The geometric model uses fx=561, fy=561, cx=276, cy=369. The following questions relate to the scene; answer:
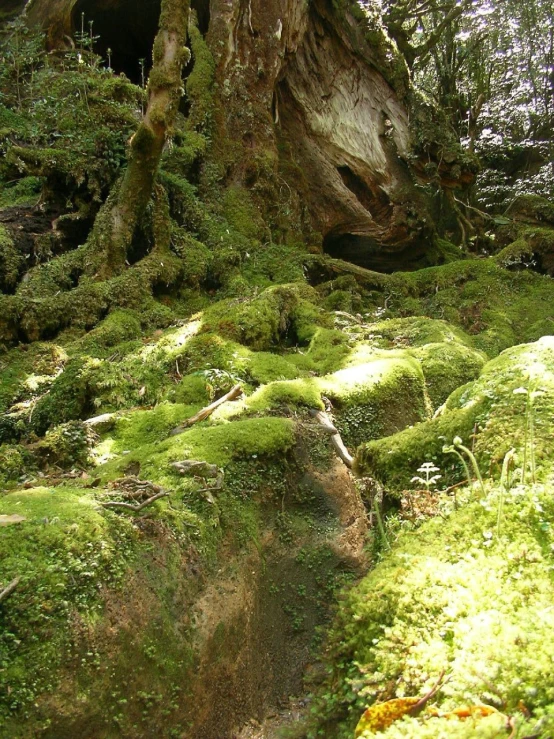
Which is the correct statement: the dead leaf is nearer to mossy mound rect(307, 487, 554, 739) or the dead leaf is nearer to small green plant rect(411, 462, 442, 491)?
mossy mound rect(307, 487, 554, 739)

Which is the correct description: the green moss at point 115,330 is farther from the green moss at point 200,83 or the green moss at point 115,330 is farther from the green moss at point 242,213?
the green moss at point 200,83

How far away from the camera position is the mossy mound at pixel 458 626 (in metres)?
1.95

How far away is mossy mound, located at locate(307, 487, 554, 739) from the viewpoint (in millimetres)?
1950

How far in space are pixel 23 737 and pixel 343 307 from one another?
27.8 ft

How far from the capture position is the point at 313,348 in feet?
24.3

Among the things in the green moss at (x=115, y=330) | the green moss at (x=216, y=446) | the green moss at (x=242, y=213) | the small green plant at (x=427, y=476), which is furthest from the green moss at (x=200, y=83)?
the small green plant at (x=427, y=476)

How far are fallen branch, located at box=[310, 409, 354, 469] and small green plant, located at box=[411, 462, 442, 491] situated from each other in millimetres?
842

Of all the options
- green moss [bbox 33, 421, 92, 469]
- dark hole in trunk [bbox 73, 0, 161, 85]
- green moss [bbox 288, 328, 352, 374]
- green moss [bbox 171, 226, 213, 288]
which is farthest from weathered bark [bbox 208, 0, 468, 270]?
green moss [bbox 33, 421, 92, 469]

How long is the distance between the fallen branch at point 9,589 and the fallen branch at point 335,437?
9.23 feet

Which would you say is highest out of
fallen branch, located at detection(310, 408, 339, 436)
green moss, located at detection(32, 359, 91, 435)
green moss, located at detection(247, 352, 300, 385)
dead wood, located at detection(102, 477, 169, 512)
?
green moss, located at detection(32, 359, 91, 435)

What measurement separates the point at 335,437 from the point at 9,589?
9.66ft

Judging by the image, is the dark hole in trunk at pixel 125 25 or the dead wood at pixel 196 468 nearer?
the dead wood at pixel 196 468

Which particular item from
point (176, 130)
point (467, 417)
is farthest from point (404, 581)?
point (176, 130)

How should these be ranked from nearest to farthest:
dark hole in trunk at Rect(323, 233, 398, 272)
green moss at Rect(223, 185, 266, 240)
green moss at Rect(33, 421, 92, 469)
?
1. green moss at Rect(33, 421, 92, 469)
2. green moss at Rect(223, 185, 266, 240)
3. dark hole in trunk at Rect(323, 233, 398, 272)
